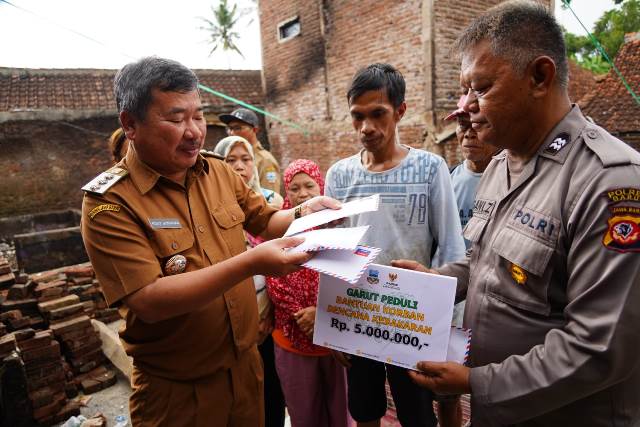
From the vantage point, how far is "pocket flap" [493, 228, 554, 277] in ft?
3.68

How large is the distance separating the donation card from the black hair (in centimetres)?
110

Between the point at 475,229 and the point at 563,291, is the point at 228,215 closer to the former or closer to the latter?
the point at 475,229

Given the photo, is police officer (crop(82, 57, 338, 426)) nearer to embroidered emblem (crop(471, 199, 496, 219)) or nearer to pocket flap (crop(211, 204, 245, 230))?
pocket flap (crop(211, 204, 245, 230))

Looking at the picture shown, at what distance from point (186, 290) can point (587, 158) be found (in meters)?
1.35

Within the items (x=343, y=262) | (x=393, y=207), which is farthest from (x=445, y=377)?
(x=393, y=207)

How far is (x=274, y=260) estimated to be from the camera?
53.1 inches

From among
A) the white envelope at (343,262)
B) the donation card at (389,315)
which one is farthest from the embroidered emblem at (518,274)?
the white envelope at (343,262)

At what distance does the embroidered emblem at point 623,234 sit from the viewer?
3.08 feet

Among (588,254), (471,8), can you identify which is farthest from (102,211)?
(471,8)

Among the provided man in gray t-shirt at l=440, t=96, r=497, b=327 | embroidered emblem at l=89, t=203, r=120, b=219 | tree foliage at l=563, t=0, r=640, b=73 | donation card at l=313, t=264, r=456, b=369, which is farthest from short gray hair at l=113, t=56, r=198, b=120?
tree foliage at l=563, t=0, r=640, b=73

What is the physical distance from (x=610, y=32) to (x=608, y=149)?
1254 inches

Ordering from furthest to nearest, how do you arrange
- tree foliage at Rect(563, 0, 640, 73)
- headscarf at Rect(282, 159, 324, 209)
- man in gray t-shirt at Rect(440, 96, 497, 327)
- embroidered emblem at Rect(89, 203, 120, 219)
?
tree foliage at Rect(563, 0, 640, 73) < man in gray t-shirt at Rect(440, 96, 497, 327) < headscarf at Rect(282, 159, 324, 209) < embroidered emblem at Rect(89, 203, 120, 219)

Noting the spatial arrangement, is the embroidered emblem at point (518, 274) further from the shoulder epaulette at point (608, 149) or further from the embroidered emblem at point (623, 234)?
the shoulder epaulette at point (608, 149)

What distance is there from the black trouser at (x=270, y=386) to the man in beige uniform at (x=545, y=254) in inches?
53.0
